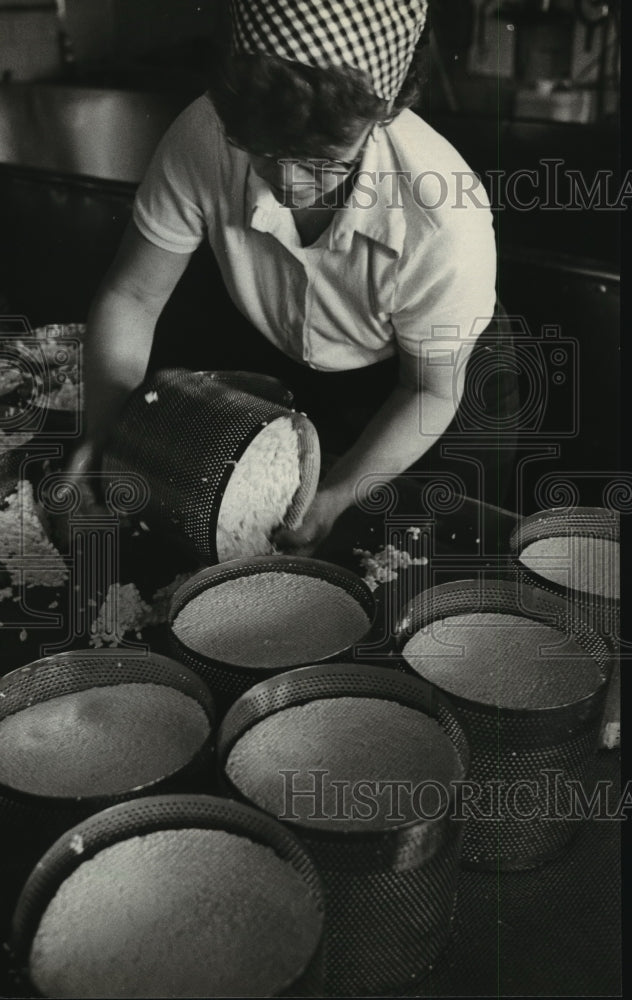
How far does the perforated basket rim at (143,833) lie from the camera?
419mm

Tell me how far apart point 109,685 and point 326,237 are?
0.40 meters

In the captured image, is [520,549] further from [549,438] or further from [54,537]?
[54,537]

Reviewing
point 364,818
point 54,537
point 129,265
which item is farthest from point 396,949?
point 129,265

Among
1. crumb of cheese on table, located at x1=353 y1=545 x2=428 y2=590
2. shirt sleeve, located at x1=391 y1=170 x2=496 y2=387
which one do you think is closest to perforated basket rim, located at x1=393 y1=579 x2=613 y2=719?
crumb of cheese on table, located at x1=353 y1=545 x2=428 y2=590

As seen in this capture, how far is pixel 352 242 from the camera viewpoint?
74cm

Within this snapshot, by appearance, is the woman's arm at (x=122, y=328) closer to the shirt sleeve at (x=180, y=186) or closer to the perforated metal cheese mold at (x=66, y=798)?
the shirt sleeve at (x=180, y=186)

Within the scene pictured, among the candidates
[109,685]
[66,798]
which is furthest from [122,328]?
[66,798]

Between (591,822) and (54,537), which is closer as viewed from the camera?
(591,822)

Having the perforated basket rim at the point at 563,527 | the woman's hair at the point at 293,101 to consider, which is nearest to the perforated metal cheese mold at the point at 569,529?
the perforated basket rim at the point at 563,527

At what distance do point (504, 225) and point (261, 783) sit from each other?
0.61m

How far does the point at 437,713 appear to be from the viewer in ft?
1.77

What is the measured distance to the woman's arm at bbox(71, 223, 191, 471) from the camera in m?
0.82

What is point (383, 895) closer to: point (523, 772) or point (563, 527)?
point (523, 772)

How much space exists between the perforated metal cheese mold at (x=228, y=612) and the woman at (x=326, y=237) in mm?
74
